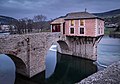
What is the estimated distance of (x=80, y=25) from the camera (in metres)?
22.4

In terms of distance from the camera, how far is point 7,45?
40.2 ft

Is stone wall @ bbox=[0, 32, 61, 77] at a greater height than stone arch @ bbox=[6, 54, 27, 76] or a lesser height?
greater

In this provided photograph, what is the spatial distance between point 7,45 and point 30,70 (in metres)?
3.72

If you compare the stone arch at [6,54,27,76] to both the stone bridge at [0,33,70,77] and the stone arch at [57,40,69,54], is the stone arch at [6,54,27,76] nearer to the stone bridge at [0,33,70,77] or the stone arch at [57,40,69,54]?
the stone bridge at [0,33,70,77]

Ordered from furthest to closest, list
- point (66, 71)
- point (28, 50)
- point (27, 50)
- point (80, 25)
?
1. point (80, 25)
2. point (66, 71)
3. point (28, 50)
4. point (27, 50)

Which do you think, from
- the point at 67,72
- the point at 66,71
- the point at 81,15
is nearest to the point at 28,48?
the point at 67,72

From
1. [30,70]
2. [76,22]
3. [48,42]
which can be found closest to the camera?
[30,70]

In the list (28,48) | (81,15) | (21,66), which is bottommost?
(21,66)

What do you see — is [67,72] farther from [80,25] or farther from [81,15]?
[81,15]

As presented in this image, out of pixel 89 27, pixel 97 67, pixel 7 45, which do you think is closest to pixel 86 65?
pixel 97 67

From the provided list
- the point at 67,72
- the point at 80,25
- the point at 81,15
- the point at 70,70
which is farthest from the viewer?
the point at 81,15

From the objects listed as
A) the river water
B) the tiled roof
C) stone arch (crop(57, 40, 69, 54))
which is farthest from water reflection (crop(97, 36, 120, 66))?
the tiled roof

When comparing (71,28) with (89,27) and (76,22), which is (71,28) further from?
(89,27)

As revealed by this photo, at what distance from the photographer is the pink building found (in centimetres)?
2138
